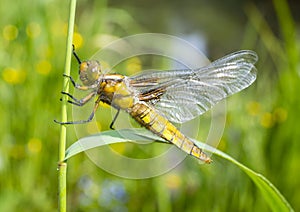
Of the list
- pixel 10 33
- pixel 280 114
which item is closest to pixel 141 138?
pixel 280 114

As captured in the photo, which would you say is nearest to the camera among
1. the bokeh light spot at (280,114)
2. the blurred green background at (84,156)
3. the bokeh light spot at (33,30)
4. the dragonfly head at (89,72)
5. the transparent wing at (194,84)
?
the dragonfly head at (89,72)

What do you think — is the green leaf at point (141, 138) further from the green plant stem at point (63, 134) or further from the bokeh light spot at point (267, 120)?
the bokeh light spot at point (267, 120)

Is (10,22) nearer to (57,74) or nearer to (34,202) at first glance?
(57,74)

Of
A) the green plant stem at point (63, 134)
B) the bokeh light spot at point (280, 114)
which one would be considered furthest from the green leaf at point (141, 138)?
the bokeh light spot at point (280, 114)

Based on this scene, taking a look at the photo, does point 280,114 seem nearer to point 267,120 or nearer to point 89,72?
point 267,120

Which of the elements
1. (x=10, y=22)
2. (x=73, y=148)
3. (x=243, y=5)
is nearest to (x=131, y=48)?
(x=10, y=22)

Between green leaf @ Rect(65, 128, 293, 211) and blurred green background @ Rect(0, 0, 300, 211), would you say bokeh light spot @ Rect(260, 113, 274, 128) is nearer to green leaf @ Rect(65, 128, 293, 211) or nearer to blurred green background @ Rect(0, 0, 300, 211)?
blurred green background @ Rect(0, 0, 300, 211)

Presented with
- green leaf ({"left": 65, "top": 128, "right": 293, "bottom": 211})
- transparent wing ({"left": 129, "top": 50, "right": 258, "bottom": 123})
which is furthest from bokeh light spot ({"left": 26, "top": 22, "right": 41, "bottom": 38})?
green leaf ({"left": 65, "top": 128, "right": 293, "bottom": 211})
